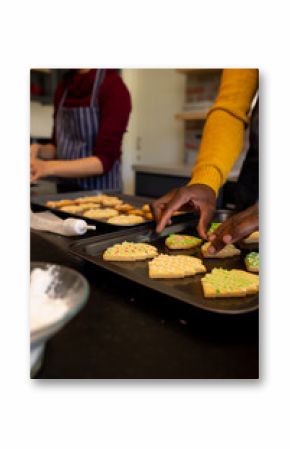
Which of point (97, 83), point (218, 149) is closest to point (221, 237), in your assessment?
point (218, 149)

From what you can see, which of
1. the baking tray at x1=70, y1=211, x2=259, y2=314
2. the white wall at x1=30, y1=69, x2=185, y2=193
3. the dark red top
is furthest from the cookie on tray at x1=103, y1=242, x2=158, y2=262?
the white wall at x1=30, y1=69, x2=185, y2=193

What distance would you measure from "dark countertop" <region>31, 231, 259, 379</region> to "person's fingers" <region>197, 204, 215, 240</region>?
0.43 m

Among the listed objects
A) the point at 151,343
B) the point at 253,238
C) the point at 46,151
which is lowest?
the point at 151,343

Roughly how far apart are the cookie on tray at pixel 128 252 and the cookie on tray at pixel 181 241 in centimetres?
9

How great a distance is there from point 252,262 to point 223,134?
516 millimetres

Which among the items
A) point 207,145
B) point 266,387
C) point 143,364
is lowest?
point 266,387

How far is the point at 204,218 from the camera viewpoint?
1.16 metres

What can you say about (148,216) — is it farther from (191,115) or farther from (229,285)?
(191,115)

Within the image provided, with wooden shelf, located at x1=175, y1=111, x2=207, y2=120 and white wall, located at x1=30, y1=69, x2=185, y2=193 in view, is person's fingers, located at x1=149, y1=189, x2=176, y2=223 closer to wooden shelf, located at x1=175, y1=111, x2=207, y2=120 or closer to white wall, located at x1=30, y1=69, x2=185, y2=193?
white wall, located at x1=30, y1=69, x2=185, y2=193

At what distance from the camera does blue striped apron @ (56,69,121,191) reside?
2117 millimetres
